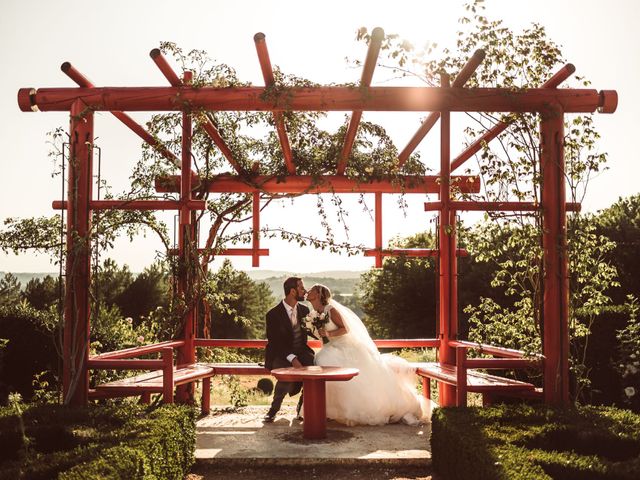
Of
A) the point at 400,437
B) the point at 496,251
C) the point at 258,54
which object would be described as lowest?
the point at 400,437

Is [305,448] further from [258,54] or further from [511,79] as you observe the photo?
[511,79]

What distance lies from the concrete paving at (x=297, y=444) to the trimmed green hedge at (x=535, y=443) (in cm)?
76

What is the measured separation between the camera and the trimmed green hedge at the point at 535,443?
4.00 meters

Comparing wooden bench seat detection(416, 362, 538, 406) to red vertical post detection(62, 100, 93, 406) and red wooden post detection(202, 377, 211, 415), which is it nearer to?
red wooden post detection(202, 377, 211, 415)

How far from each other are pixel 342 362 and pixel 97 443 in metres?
3.92

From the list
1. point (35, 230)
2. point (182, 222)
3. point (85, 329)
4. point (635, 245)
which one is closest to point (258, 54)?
point (182, 222)

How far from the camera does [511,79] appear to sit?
640 cm

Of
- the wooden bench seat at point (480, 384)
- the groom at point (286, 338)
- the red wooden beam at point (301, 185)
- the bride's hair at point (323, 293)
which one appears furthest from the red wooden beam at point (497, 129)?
the groom at point (286, 338)

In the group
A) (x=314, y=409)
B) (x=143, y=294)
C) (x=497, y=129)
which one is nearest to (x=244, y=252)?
(x=314, y=409)

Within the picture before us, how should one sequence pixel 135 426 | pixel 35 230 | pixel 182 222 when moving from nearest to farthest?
pixel 135 426
pixel 182 222
pixel 35 230

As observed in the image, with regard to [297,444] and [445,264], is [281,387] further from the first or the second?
[445,264]

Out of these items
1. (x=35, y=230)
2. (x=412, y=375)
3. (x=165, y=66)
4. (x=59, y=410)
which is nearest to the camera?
(x=59, y=410)

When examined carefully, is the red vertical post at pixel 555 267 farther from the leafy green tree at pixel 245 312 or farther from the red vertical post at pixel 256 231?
the leafy green tree at pixel 245 312

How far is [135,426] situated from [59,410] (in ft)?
2.91
